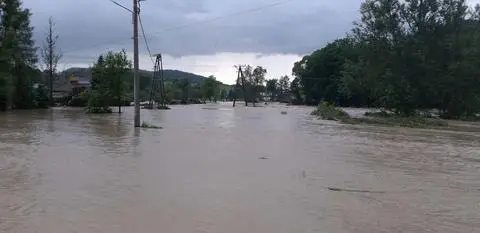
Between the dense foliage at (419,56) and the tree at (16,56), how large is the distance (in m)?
33.0

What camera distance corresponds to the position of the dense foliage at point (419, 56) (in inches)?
1831

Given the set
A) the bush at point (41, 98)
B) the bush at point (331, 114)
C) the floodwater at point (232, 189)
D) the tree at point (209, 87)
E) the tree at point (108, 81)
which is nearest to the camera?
the floodwater at point (232, 189)

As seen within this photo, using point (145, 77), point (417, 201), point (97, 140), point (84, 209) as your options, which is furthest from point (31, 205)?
point (145, 77)

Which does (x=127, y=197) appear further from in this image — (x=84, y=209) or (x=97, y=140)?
(x=97, y=140)

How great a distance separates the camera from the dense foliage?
46.5m

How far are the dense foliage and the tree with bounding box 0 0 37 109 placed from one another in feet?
108

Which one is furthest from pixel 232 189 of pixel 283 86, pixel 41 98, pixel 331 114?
pixel 283 86

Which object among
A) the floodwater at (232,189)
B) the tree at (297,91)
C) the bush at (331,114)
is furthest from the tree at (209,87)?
the floodwater at (232,189)

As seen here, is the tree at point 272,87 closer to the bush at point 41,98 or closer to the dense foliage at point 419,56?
the bush at point 41,98

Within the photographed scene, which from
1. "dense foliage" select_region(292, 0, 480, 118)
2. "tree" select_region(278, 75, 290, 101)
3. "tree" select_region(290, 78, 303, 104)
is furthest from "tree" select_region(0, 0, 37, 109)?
"tree" select_region(278, 75, 290, 101)

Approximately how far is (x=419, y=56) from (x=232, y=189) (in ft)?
135

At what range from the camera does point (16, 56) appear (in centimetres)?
5409

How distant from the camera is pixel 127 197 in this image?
31.2 feet

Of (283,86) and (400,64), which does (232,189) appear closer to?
(400,64)
